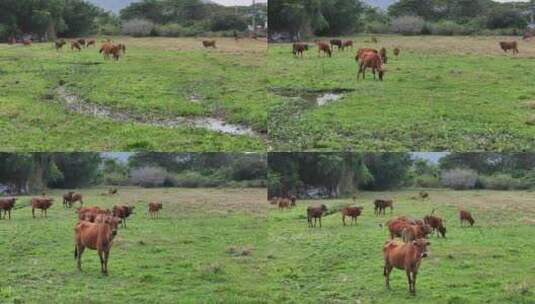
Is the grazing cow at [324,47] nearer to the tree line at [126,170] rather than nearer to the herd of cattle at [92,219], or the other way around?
the tree line at [126,170]

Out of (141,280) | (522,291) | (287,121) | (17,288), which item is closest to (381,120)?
(287,121)

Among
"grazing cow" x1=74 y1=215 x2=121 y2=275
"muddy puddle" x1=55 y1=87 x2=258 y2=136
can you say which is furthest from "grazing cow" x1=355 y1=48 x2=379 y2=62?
"grazing cow" x1=74 y1=215 x2=121 y2=275

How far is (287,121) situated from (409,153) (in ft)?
8.77

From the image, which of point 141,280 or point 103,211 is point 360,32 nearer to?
point 103,211

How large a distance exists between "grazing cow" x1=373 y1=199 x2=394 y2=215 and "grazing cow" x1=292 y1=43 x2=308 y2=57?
489 cm

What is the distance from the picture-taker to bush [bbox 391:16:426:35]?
19.6 m

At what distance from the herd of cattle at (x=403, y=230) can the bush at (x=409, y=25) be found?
4.79 metres

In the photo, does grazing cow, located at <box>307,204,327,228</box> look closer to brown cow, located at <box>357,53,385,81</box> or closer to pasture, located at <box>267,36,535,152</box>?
pasture, located at <box>267,36,535,152</box>

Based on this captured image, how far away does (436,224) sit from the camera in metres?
15.8

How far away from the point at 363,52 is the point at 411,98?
2.32 meters

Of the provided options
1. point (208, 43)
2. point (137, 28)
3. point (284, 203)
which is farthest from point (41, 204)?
point (208, 43)

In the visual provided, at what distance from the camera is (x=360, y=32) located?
19812 mm

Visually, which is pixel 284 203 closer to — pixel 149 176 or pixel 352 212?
pixel 352 212

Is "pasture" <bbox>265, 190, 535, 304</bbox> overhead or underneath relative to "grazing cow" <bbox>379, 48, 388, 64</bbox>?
underneath
